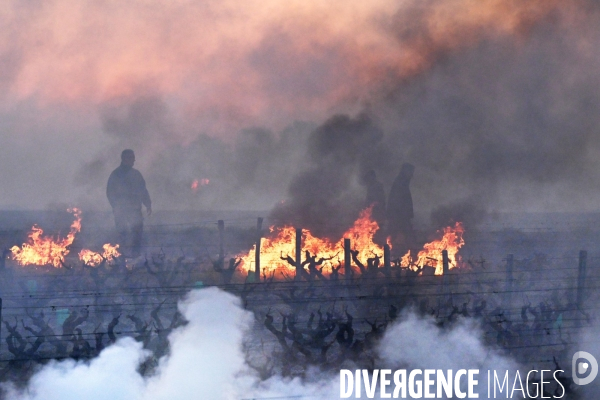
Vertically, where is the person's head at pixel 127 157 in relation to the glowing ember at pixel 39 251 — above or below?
above

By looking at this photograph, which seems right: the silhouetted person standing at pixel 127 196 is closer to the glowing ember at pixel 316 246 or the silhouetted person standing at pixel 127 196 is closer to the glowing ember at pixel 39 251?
the glowing ember at pixel 39 251

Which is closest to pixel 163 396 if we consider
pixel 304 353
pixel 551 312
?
pixel 304 353

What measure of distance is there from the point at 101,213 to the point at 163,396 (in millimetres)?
25254

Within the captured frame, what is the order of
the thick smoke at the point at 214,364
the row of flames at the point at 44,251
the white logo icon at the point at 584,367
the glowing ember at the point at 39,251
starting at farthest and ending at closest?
the glowing ember at the point at 39,251 < the row of flames at the point at 44,251 < the white logo icon at the point at 584,367 < the thick smoke at the point at 214,364

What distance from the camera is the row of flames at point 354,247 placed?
53.0 ft

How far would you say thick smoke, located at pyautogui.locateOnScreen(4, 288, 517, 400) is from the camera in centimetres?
746

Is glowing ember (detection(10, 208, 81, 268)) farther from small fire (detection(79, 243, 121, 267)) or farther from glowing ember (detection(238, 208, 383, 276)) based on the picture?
glowing ember (detection(238, 208, 383, 276))

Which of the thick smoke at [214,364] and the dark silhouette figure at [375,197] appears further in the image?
the dark silhouette figure at [375,197]

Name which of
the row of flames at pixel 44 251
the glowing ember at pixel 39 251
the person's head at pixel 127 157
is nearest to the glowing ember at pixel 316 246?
the row of flames at pixel 44 251

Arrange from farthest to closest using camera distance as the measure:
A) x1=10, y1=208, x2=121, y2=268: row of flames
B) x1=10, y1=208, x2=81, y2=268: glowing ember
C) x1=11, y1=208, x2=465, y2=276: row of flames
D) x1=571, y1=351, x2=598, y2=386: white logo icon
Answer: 1. x1=10, y1=208, x2=81, y2=268: glowing ember
2. x1=10, y1=208, x2=121, y2=268: row of flames
3. x1=11, y1=208, x2=465, y2=276: row of flames
4. x1=571, y1=351, x2=598, y2=386: white logo icon

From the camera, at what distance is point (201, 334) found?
827 cm

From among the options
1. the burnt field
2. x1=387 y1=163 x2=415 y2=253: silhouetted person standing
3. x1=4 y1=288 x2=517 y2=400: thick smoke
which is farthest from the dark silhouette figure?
x1=4 y1=288 x2=517 y2=400: thick smoke

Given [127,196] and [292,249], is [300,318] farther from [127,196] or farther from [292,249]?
[127,196]

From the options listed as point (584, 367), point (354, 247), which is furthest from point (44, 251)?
point (584, 367)
